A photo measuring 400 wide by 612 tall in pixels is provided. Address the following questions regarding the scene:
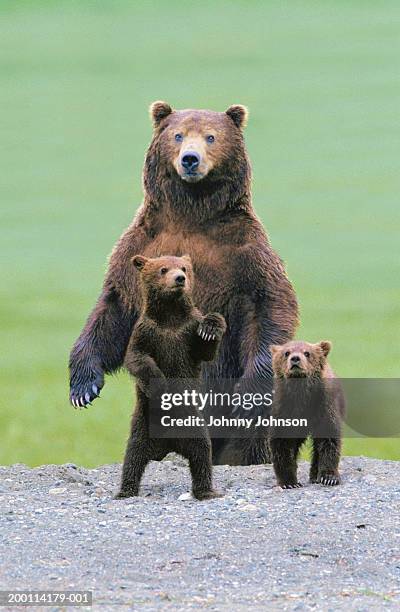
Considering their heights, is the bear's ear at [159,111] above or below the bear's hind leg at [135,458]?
above

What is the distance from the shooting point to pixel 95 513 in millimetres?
6316

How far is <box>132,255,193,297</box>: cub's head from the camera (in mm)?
6199

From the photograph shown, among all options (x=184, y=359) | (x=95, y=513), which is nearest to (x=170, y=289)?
(x=184, y=359)

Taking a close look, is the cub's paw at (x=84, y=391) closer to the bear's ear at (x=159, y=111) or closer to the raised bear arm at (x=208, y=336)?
the raised bear arm at (x=208, y=336)

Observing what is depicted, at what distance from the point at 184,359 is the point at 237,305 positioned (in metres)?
1.16

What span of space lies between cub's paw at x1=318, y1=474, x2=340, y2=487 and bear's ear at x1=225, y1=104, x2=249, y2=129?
83.3 inches

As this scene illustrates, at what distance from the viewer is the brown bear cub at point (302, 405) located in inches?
255

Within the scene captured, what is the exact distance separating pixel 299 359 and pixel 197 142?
4.76 ft

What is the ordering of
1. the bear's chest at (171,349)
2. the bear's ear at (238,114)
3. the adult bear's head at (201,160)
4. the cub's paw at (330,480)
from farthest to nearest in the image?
the bear's ear at (238,114) < the adult bear's head at (201,160) < the cub's paw at (330,480) < the bear's chest at (171,349)

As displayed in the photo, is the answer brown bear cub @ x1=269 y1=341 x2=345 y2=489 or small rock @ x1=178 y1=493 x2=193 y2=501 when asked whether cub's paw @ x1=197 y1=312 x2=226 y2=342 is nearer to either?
brown bear cub @ x1=269 y1=341 x2=345 y2=489

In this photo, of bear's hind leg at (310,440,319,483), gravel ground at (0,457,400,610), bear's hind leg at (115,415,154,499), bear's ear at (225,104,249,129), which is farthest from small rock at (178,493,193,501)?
bear's ear at (225,104,249,129)

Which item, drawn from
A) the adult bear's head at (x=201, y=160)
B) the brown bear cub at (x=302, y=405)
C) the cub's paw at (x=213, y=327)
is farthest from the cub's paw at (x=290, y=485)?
the adult bear's head at (x=201, y=160)

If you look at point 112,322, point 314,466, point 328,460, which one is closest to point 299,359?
point 328,460

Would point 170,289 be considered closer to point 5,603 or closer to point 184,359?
point 184,359
